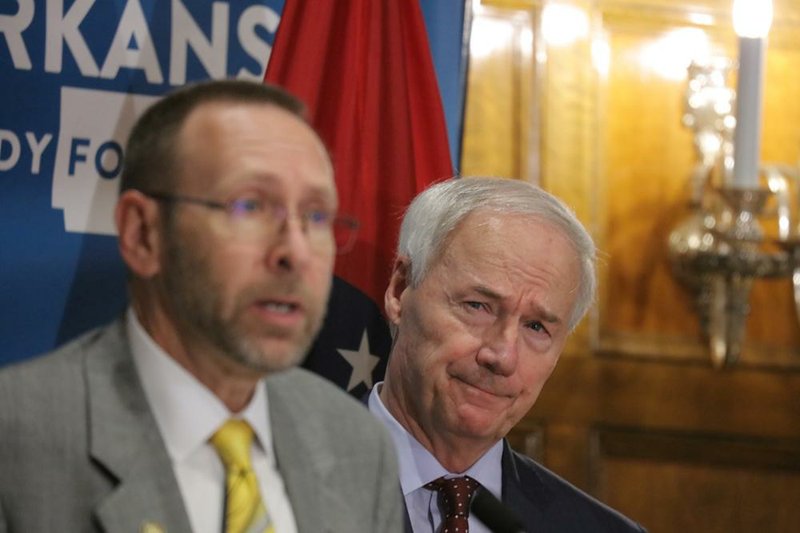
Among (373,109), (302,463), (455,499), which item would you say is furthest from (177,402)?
(373,109)

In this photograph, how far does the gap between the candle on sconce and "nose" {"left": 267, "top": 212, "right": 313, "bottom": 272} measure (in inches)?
65.9

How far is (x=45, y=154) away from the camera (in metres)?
2.04

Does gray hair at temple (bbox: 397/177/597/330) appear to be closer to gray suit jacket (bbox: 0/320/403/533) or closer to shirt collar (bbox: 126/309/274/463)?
gray suit jacket (bbox: 0/320/403/533)

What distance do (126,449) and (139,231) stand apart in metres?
0.17

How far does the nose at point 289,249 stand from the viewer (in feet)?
3.65

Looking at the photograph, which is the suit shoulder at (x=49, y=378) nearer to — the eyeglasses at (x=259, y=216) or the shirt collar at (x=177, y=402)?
the shirt collar at (x=177, y=402)

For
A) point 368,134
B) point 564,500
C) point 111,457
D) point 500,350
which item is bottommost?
point 564,500

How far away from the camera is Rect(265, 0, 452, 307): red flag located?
2.20 meters

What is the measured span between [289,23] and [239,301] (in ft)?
3.66

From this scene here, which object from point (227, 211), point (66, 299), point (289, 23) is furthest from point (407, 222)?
point (227, 211)

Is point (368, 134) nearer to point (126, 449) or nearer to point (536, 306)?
point (536, 306)

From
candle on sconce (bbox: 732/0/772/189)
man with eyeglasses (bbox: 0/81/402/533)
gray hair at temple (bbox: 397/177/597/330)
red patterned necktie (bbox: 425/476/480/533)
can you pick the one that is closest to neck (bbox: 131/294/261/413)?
man with eyeglasses (bbox: 0/81/402/533)

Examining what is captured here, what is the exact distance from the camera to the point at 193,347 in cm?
117

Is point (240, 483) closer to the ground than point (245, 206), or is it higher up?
closer to the ground
